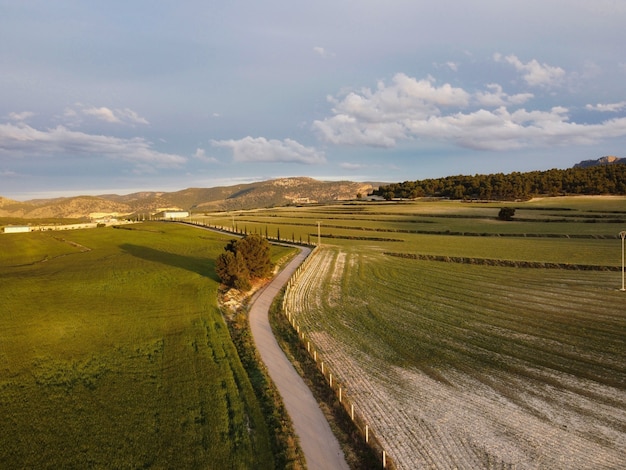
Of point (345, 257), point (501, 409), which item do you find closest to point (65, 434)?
point (501, 409)

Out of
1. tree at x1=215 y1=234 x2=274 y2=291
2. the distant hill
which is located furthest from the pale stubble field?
the distant hill

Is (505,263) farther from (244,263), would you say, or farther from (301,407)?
(301,407)

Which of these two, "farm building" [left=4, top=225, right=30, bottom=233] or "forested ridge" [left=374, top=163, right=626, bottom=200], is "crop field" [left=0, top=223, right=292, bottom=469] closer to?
"farm building" [left=4, top=225, right=30, bottom=233]

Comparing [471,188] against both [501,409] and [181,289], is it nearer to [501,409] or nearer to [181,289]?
[181,289]

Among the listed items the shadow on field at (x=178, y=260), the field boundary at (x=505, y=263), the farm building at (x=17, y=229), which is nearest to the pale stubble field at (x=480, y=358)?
the field boundary at (x=505, y=263)

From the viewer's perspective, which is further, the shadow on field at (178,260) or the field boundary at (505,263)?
the shadow on field at (178,260)

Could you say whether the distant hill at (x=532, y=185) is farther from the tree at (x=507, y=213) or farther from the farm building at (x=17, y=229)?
the farm building at (x=17, y=229)
